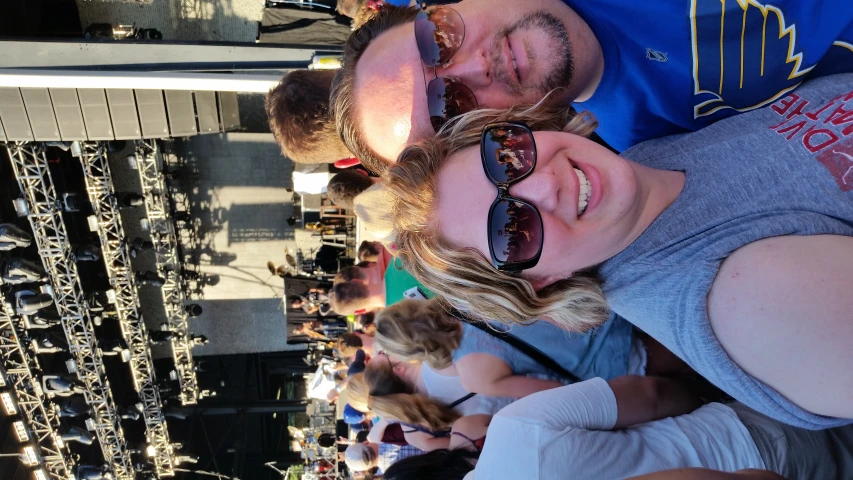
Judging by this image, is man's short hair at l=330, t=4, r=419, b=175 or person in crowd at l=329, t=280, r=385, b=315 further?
person in crowd at l=329, t=280, r=385, b=315

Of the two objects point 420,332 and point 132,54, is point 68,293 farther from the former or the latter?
point 420,332

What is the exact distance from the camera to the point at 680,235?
63.4 inches

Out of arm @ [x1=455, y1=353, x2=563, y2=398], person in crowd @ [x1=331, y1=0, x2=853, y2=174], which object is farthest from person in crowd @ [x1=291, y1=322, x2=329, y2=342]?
person in crowd @ [x1=331, y1=0, x2=853, y2=174]

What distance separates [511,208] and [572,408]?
104 cm

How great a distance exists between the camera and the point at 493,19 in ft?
7.65

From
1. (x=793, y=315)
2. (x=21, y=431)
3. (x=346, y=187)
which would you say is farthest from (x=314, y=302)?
(x=793, y=315)

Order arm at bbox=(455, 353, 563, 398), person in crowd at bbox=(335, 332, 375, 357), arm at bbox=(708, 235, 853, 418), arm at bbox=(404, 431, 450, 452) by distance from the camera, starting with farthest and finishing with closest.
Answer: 1. person in crowd at bbox=(335, 332, 375, 357)
2. arm at bbox=(404, 431, 450, 452)
3. arm at bbox=(455, 353, 563, 398)
4. arm at bbox=(708, 235, 853, 418)

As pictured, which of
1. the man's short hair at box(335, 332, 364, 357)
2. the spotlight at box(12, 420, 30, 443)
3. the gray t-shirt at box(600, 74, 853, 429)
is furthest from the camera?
the spotlight at box(12, 420, 30, 443)

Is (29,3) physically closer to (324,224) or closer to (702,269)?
(324,224)

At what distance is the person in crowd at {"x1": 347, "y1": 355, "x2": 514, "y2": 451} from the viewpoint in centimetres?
356

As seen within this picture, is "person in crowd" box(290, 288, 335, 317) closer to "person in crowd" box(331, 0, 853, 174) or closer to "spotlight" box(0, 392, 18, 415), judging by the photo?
"spotlight" box(0, 392, 18, 415)

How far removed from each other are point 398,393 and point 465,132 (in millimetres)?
2533

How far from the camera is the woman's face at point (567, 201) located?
65.5 inches

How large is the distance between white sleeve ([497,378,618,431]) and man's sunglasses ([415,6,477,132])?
133 centimetres
